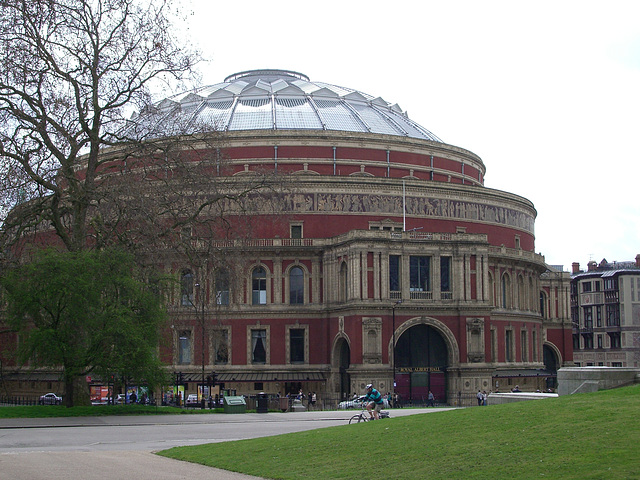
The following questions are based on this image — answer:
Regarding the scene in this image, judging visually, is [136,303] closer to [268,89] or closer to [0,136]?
[0,136]

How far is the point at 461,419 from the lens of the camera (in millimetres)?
22203

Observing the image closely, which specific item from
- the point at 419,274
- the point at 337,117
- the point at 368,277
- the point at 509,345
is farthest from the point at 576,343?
the point at 368,277

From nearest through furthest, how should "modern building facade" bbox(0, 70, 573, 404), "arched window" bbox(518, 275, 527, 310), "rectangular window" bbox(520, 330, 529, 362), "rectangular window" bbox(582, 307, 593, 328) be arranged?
"modern building facade" bbox(0, 70, 573, 404), "rectangular window" bbox(520, 330, 529, 362), "arched window" bbox(518, 275, 527, 310), "rectangular window" bbox(582, 307, 593, 328)

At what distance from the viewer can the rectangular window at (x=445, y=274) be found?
205 ft

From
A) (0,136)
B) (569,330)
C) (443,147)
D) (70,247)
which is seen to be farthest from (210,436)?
(569,330)

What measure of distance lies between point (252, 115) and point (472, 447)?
6092 cm

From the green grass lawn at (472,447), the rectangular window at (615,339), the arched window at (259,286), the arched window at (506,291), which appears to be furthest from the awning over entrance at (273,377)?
the rectangular window at (615,339)

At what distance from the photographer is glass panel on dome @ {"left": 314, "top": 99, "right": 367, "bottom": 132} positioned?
7450 cm

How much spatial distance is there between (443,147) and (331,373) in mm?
23464

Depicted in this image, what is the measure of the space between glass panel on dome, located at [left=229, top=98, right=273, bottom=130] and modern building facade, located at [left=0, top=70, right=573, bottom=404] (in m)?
0.22

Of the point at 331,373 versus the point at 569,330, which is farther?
the point at 569,330

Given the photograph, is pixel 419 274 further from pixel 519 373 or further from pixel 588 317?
pixel 588 317

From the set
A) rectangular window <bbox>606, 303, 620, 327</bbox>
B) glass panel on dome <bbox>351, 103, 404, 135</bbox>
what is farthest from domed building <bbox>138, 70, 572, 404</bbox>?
rectangular window <bbox>606, 303, 620, 327</bbox>

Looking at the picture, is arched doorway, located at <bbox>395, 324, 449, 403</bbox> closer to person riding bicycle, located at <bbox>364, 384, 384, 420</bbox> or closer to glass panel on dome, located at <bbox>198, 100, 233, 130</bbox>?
glass panel on dome, located at <bbox>198, 100, 233, 130</bbox>
